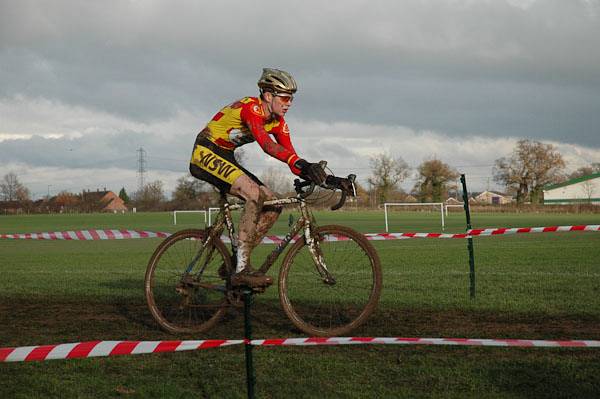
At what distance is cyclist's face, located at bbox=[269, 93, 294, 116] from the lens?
20.5 feet

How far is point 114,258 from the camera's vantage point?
19.2 meters

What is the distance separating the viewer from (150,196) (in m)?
117

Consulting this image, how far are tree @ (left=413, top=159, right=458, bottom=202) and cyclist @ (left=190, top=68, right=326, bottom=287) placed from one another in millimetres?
110281

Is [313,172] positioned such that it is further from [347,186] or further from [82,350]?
[82,350]

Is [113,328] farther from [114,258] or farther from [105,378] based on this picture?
[114,258]

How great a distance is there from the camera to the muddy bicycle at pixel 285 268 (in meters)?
6.10

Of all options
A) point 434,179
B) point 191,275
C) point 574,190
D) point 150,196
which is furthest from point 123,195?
point 191,275

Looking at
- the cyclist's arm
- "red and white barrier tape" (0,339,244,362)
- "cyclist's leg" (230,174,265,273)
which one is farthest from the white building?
"red and white barrier tape" (0,339,244,362)

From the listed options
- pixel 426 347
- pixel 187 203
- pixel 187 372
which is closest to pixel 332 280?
pixel 426 347

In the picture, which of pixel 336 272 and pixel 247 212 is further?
pixel 336 272

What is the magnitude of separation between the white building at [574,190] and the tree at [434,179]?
66.5ft

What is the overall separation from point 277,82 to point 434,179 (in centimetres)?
11243

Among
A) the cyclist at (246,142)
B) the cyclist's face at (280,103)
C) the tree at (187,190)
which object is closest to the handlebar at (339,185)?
the cyclist at (246,142)

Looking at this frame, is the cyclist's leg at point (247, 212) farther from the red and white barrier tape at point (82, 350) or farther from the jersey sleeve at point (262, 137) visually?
the red and white barrier tape at point (82, 350)
